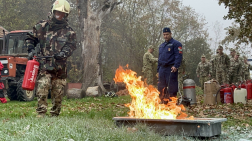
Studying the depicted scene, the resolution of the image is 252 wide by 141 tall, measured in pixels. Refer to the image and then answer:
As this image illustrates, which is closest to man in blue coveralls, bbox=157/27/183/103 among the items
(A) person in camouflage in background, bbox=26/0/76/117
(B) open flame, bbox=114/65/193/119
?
(B) open flame, bbox=114/65/193/119

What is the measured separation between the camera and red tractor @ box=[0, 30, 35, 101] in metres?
14.3

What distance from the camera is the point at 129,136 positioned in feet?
13.3

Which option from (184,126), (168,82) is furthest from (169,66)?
(184,126)

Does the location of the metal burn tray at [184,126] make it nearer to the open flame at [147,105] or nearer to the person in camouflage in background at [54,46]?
the open flame at [147,105]

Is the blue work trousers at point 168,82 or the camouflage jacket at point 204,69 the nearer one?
the blue work trousers at point 168,82

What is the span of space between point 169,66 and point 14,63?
30.8ft

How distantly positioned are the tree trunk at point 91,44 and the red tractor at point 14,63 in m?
3.88

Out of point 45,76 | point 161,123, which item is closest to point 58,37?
point 45,76

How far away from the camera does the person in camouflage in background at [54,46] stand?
6.20 metres

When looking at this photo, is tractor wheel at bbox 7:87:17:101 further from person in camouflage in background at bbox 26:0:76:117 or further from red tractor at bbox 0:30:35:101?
person in camouflage in background at bbox 26:0:76:117

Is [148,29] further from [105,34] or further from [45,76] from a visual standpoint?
[45,76]

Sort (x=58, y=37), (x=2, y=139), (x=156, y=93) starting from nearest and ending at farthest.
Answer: (x=2, y=139) < (x=156, y=93) < (x=58, y=37)

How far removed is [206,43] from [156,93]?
28.7 metres

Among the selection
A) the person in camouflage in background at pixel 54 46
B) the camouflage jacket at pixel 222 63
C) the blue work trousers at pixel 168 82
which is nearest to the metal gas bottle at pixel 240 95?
the camouflage jacket at pixel 222 63
